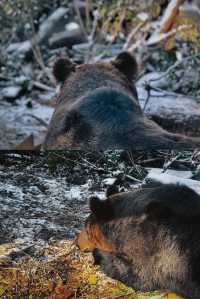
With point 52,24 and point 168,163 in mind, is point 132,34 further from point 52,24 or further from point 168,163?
point 168,163

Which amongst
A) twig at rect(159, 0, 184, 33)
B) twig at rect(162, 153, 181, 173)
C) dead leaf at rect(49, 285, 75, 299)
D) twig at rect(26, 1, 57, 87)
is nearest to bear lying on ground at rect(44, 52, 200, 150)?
twig at rect(162, 153, 181, 173)

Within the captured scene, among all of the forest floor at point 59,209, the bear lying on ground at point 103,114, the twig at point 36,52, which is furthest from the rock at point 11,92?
the forest floor at point 59,209

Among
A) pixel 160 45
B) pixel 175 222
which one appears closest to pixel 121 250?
pixel 175 222

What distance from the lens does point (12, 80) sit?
5.94 m

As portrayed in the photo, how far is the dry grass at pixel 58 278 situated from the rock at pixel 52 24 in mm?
5539

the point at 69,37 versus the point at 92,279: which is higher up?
the point at 92,279

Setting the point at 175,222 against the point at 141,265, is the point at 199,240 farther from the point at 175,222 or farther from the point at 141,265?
the point at 141,265

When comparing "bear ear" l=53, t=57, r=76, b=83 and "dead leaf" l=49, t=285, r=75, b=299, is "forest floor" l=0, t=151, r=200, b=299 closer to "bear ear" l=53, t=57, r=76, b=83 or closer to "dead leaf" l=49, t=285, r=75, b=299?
"dead leaf" l=49, t=285, r=75, b=299

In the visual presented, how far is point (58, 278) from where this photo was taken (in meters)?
1.59

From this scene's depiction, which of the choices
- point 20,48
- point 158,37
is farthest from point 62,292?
point 20,48

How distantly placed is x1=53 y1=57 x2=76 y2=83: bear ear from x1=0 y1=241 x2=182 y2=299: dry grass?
140 centimetres

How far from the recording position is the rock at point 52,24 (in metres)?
7.08

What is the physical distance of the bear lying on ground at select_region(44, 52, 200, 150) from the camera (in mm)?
2268

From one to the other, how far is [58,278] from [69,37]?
19.1 feet
